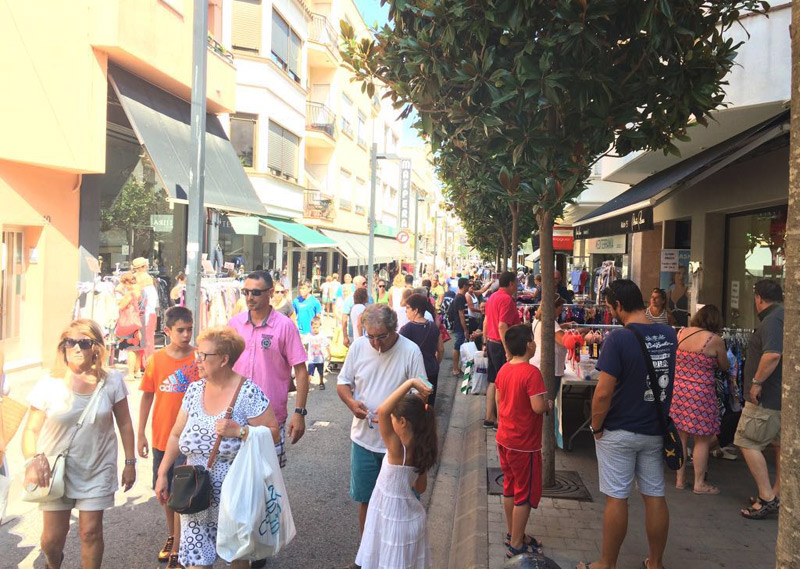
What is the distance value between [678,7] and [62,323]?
37.2ft

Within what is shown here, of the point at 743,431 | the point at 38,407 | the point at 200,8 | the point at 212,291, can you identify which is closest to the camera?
the point at 38,407

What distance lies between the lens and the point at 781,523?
1853 millimetres

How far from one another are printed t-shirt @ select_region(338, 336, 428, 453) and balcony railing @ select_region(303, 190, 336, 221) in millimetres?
22606

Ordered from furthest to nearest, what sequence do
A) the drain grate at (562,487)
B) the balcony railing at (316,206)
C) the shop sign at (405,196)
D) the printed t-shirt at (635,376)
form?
the shop sign at (405,196)
the balcony railing at (316,206)
the drain grate at (562,487)
the printed t-shirt at (635,376)

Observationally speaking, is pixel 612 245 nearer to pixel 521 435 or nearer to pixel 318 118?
pixel 318 118

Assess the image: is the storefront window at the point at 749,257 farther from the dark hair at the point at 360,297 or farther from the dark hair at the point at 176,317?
the dark hair at the point at 176,317

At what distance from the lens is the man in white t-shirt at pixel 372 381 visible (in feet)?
14.6

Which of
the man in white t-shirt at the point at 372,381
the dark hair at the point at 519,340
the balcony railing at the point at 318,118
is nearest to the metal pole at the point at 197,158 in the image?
the man in white t-shirt at the point at 372,381

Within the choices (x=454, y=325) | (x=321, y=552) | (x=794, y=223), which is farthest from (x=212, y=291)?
(x=794, y=223)

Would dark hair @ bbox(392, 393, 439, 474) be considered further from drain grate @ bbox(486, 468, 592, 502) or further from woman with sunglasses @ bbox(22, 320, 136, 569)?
drain grate @ bbox(486, 468, 592, 502)

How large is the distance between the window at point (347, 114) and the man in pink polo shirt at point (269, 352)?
1087 inches

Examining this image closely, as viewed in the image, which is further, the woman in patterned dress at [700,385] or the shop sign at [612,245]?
the shop sign at [612,245]

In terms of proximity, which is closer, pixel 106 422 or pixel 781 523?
pixel 781 523

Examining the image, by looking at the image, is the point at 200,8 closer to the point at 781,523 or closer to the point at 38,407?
the point at 38,407
